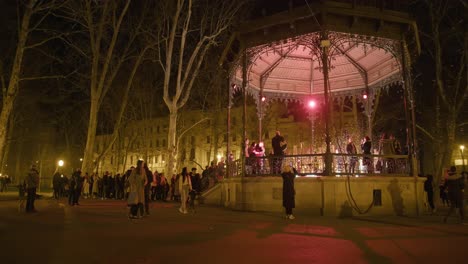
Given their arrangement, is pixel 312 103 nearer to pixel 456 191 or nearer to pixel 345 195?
pixel 345 195

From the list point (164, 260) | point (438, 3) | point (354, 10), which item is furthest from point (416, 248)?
point (438, 3)

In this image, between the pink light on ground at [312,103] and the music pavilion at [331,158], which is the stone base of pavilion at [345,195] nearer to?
the music pavilion at [331,158]

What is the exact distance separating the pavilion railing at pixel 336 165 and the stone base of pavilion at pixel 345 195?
352 mm

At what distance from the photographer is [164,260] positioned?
6.68 meters

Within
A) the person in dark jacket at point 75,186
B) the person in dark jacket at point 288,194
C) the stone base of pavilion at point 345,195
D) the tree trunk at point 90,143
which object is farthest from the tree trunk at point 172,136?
the person in dark jacket at point 288,194

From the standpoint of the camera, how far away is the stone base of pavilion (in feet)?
47.1

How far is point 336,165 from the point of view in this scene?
15.2 meters

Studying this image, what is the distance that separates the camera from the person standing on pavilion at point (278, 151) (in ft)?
52.5

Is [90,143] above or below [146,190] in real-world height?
above

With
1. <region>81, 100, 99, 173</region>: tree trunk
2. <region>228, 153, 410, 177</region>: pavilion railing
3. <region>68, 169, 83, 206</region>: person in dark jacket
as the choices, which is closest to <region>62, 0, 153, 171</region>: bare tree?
<region>81, 100, 99, 173</region>: tree trunk

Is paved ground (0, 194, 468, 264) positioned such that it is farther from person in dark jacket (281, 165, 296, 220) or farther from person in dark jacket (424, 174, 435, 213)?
person in dark jacket (424, 174, 435, 213)

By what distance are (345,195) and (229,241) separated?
7099 millimetres

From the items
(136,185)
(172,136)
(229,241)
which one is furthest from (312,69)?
(229,241)

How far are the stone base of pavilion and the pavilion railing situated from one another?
352 mm
